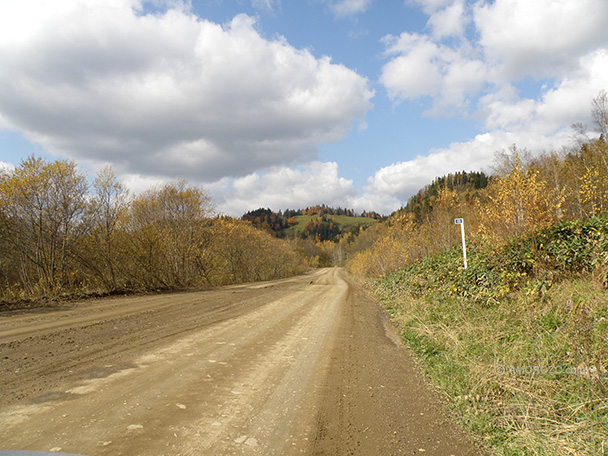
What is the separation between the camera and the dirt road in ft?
10.9

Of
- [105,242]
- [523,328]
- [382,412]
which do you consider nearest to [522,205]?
[523,328]

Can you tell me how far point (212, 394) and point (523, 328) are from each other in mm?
5104

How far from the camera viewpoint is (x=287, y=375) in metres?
5.45

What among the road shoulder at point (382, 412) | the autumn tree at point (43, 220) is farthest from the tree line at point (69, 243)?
the road shoulder at point (382, 412)

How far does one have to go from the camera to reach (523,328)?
554 cm

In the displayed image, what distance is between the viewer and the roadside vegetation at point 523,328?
332 cm

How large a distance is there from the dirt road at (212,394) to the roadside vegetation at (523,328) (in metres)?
0.51

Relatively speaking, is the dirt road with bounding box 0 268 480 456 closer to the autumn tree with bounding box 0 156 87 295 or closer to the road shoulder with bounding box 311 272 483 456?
the road shoulder with bounding box 311 272 483 456

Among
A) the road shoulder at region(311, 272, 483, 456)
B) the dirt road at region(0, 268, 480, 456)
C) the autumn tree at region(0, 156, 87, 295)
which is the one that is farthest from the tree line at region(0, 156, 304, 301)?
the road shoulder at region(311, 272, 483, 456)

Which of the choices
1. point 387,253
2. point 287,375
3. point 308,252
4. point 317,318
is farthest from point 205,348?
point 308,252

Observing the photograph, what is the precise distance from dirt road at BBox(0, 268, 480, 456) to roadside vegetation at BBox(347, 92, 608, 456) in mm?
507

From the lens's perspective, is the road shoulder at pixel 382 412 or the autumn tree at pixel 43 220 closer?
the road shoulder at pixel 382 412

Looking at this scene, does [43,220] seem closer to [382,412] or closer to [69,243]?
[69,243]

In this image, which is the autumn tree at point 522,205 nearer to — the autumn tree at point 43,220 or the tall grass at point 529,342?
the tall grass at point 529,342
